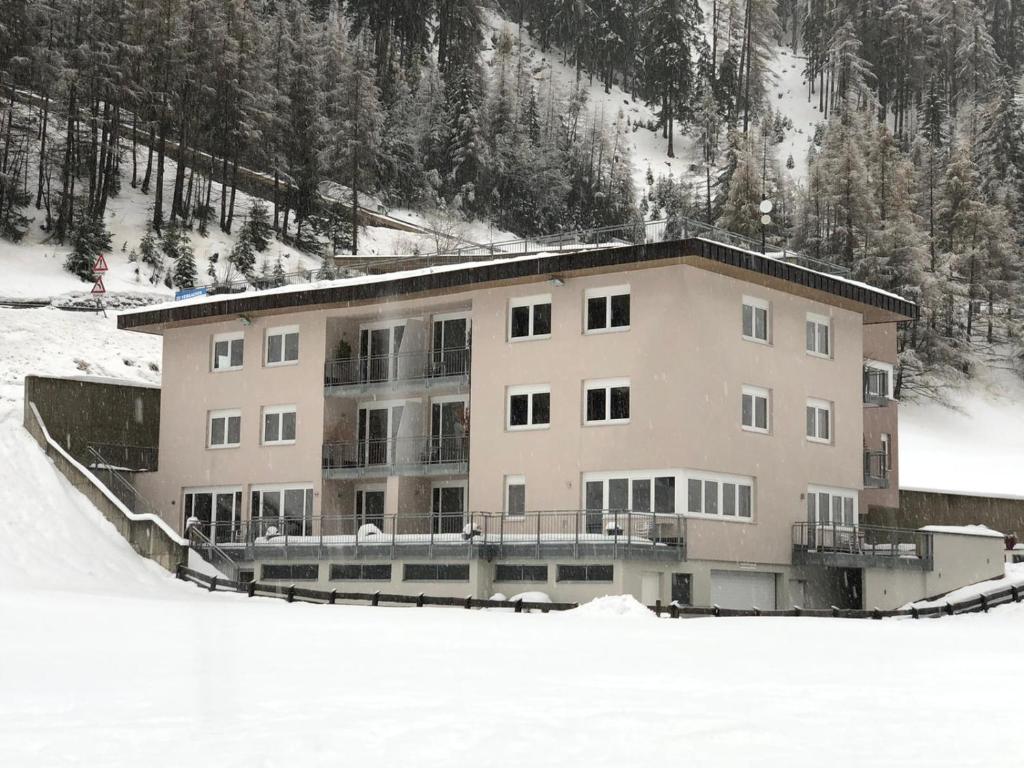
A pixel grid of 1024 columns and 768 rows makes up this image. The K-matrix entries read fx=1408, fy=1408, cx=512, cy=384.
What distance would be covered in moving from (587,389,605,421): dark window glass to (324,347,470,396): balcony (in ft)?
13.7

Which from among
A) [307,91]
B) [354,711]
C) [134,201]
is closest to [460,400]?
[354,711]

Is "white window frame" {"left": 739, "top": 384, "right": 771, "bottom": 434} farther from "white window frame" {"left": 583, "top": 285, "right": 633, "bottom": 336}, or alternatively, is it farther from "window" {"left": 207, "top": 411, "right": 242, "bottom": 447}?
"window" {"left": 207, "top": 411, "right": 242, "bottom": 447}

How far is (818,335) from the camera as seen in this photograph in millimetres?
40125

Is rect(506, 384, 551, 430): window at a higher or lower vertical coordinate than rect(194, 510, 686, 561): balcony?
higher

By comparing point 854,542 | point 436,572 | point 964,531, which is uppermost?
point 964,531

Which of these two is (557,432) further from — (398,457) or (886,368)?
(886,368)

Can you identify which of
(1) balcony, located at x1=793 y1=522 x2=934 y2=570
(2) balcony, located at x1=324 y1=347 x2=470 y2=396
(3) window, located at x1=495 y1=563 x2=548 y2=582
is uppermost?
(2) balcony, located at x1=324 y1=347 x2=470 y2=396

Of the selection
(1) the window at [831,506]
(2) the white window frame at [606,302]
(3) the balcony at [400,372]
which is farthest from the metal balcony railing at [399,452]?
(1) the window at [831,506]

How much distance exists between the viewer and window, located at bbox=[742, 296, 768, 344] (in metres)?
37.7

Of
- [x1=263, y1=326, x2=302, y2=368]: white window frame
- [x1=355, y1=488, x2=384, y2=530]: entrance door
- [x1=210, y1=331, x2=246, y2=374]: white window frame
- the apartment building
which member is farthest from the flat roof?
[x1=355, y1=488, x2=384, y2=530]: entrance door

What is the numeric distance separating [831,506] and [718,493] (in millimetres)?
5314

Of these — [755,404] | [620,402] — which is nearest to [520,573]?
[620,402]

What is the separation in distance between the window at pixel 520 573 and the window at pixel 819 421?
924 cm

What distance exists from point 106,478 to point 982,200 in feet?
200
